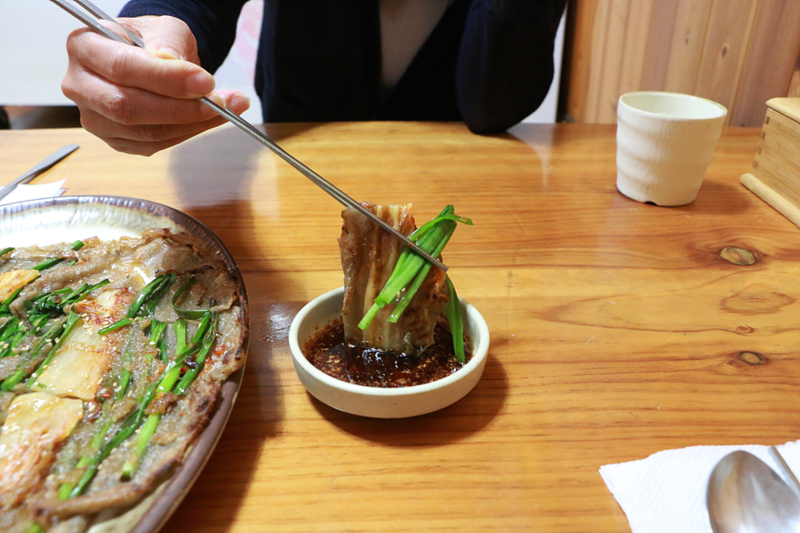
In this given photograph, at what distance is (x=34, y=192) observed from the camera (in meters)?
1.30

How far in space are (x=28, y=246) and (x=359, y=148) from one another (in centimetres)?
92

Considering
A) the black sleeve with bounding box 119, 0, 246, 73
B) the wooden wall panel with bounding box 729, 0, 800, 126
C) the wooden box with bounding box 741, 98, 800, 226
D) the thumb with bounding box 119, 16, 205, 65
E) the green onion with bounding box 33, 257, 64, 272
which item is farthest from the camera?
the wooden wall panel with bounding box 729, 0, 800, 126

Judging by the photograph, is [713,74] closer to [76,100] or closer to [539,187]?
[539,187]

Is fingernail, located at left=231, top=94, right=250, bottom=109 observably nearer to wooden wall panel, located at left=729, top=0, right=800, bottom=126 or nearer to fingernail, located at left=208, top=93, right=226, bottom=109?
fingernail, located at left=208, top=93, right=226, bottom=109

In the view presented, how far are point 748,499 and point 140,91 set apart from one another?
1000 millimetres

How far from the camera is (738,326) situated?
2.91 ft

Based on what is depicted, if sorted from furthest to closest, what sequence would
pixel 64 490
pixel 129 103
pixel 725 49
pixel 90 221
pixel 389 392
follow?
1. pixel 725 49
2. pixel 90 221
3. pixel 129 103
4. pixel 389 392
5. pixel 64 490

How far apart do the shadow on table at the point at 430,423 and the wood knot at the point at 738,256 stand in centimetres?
66

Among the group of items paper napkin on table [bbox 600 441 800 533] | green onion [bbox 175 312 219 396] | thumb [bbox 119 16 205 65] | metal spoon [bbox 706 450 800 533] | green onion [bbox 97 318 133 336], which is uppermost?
thumb [bbox 119 16 205 65]

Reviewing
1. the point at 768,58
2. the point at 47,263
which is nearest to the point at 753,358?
the point at 47,263

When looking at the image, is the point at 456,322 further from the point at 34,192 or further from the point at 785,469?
the point at 34,192

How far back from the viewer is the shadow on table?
2.22 feet

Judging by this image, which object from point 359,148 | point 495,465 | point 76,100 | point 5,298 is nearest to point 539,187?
point 359,148

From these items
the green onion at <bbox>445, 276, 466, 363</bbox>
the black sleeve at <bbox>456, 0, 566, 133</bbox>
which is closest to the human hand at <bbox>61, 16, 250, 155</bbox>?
the green onion at <bbox>445, 276, 466, 363</bbox>
